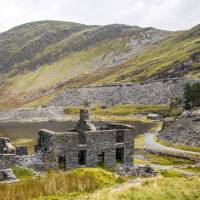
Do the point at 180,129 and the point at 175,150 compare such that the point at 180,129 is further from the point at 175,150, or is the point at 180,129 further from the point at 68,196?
the point at 68,196

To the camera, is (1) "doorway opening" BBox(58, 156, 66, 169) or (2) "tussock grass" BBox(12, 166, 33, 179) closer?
(2) "tussock grass" BBox(12, 166, 33, 179)

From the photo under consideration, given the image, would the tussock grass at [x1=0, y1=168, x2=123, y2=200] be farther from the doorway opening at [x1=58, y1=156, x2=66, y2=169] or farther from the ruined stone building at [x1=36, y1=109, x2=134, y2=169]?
the doorway opening at [x1=58, y1=156, x2=66, y2=169]

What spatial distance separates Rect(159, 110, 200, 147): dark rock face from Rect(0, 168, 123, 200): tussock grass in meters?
54.9

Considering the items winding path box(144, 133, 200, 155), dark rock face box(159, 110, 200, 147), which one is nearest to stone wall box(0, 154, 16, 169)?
winding path box(144, 133, 200, 155)

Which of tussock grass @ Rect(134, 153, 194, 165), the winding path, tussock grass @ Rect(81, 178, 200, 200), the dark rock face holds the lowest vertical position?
tussock grass @ Rect(134, 153, 194, 165)

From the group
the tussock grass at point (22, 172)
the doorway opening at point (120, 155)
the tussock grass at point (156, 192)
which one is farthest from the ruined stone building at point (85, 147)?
the tussock grass at point (156, 192)

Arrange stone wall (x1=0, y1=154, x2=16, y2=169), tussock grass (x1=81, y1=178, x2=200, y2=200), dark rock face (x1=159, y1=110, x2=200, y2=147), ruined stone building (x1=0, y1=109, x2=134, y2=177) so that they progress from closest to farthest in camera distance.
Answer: tussock grass (x1=81, y1=178, x2=200, y2=200)
stone wall (x1=0, y1=154, x2=16, y2=169)
ruined stone building (x1=0, y1=109, x2=134, y2=177)
dark rock face (x1=159, y1=110, x2=200, y2=147)

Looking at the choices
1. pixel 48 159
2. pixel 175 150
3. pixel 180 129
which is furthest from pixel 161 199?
pixel 180 129

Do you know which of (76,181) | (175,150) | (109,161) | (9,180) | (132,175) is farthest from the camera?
(175,150)

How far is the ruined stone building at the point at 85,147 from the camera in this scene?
123 feet

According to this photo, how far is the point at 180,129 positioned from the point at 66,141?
5624 cm

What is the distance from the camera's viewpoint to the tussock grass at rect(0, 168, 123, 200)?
1022 inches

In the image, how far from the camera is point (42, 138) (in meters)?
38.9

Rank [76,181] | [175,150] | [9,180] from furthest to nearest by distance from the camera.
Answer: [175,150], [9,180], [76,181]
